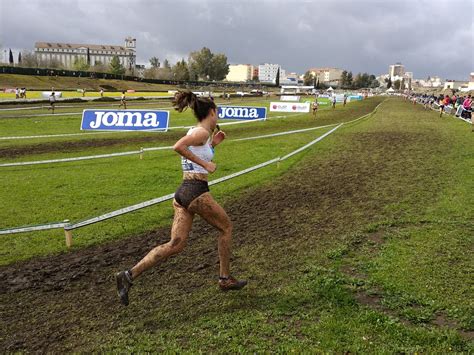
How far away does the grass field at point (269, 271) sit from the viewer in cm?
397

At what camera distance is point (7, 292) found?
5.27 metres

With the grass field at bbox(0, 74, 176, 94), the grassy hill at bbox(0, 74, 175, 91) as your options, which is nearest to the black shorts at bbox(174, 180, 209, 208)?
the grass field at bbox(0, 74, 176, 94)

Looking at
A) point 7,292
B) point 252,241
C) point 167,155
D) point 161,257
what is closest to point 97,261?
point 7,292

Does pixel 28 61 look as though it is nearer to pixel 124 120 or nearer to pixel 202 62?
pixel 202 62

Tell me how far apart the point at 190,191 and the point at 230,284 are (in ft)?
4.18

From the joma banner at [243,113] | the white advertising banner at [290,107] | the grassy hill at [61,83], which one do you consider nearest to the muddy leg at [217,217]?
the joma banner at [243,113]

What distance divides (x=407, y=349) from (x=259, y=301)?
1.65 meters

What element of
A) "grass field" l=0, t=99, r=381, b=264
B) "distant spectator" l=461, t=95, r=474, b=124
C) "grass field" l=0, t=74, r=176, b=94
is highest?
"grass field" l=0, t=74, r=176, b=94

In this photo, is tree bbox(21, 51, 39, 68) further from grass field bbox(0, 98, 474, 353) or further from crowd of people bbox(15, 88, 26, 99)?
grass field bbox(0, 98, 474, 353)

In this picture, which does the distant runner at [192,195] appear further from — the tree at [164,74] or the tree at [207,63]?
the tree at [207,63]

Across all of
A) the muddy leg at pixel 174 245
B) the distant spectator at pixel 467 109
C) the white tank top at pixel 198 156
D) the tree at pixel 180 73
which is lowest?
the muddy leg at pixel 174 245

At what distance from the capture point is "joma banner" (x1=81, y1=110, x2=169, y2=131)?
20.7 m

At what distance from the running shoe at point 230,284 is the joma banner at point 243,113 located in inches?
922

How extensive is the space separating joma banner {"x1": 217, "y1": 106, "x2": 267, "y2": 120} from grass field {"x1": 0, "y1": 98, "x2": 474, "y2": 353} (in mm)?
16816
